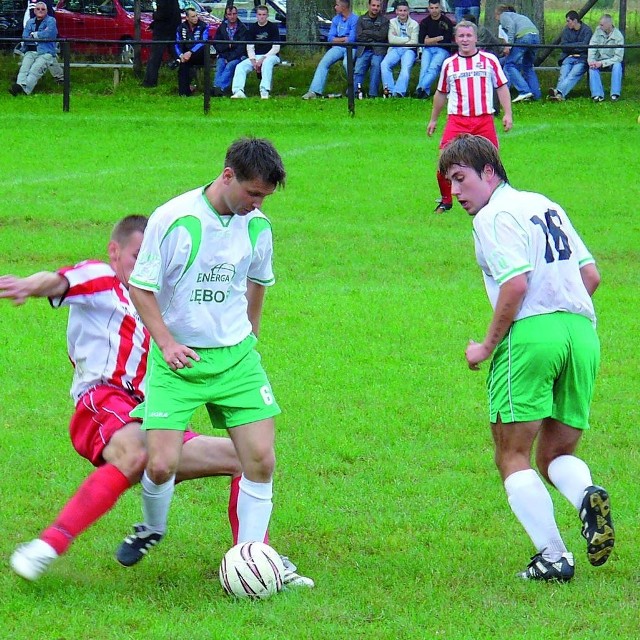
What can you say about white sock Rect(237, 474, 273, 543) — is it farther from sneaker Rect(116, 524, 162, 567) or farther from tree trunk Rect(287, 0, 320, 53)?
tree trunk Rect(287, 0, 320, 53)

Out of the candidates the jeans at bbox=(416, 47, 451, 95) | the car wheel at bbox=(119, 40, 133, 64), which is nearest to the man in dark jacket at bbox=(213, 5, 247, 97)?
the car wheel at bbox=(119, 40, 133, 64)

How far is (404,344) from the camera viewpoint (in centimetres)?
901

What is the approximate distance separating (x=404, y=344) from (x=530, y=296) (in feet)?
13.8

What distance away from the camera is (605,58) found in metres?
22.9

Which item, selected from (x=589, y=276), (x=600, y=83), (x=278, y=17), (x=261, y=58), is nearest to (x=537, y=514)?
(x=589, y=276)

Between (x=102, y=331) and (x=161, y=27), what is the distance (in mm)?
19827

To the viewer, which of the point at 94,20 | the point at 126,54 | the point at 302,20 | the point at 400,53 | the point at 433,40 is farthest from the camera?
the point at 94,20

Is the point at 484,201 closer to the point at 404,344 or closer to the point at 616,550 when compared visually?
the point at 616,550

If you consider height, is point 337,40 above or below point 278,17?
below

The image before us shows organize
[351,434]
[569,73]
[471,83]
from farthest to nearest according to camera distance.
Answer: [569,73] < [471,83] < [351,434]

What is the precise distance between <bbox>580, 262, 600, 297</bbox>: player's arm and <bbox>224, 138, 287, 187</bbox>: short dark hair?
135 cm

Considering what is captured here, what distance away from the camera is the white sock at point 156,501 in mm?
4836

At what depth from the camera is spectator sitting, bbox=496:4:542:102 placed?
73.6 feet

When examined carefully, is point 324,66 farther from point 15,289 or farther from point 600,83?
point 15,289
